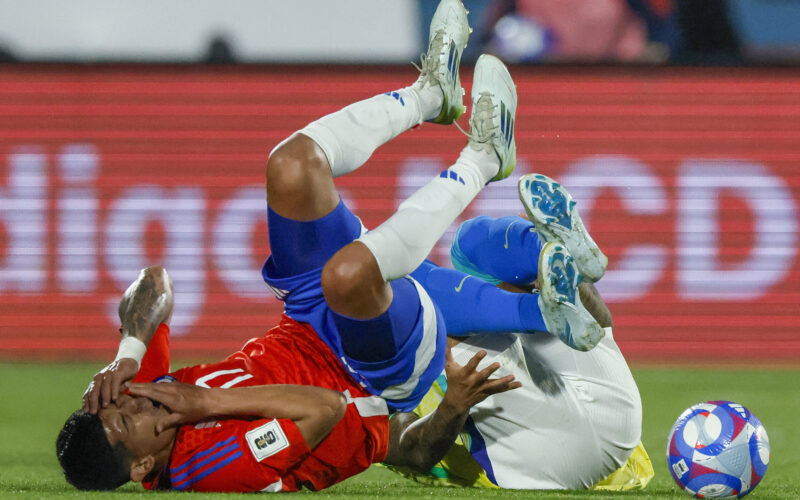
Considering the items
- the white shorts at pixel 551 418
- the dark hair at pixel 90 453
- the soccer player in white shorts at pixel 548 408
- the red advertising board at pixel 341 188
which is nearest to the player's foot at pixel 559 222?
the soccer player in white shorts at pixel 548 408

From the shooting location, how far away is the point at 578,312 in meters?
4.20

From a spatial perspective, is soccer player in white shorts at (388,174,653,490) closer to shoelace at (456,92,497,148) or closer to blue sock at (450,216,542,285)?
blue sock at (450,216,542,285)

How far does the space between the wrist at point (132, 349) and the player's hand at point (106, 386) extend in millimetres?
113

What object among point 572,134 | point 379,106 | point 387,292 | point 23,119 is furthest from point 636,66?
point 387,292

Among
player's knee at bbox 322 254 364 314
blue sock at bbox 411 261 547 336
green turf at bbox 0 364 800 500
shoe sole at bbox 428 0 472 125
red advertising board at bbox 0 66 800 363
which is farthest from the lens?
red advertising board at bbox 0 66 800 363

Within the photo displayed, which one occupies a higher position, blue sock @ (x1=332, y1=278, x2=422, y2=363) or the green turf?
blue sock @ (x1=332, y1=278, x2=422, y2=363)

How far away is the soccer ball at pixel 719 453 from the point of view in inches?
158

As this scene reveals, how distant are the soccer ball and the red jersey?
0.99 meters

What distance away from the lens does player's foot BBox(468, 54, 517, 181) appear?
445cm

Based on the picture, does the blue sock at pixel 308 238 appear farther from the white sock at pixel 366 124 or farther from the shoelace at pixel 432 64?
the shoelace at pixel 432 64

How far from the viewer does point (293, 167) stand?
3.91 metres

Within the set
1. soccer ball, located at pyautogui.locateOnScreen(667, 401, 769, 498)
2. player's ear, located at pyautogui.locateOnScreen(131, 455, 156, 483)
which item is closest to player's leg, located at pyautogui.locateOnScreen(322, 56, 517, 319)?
player's ear, located at pyautogui.locateOnScreen(131, 455, 156, 483)

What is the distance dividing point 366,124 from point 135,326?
1046mm

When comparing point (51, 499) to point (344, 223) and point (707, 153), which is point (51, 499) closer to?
point (344, 223)
